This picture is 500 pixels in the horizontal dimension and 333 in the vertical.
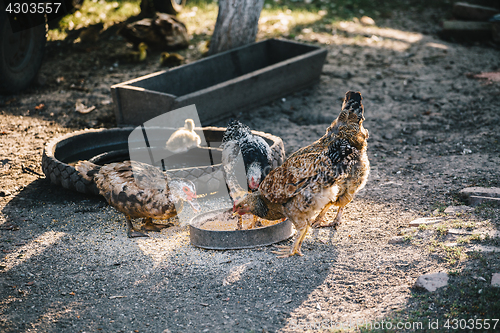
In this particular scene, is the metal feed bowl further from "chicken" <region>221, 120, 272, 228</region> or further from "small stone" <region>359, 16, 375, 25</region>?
"small stone" <region>359, 16, 375, 25</region>

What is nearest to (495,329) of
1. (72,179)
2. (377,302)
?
(377,302)

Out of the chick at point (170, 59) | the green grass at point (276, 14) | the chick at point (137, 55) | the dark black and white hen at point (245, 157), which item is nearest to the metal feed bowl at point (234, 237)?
the dark black and white hen at point (245, 157)

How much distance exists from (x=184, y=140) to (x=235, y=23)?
404 centimetres

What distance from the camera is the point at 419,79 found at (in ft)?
30.0

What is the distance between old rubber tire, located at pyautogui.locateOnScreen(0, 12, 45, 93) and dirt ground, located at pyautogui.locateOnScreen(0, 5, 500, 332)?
0.35 meters

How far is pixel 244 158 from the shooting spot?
484 centimetres

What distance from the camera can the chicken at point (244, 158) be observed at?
4.68 meters

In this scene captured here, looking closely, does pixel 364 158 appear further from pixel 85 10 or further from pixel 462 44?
pixel 85 10

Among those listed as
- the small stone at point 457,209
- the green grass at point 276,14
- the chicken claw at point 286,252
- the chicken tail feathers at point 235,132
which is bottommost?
the chicken claw at point 286,252

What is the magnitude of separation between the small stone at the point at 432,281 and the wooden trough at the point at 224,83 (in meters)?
4.30

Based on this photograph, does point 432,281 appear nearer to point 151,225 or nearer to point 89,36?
point 151,225

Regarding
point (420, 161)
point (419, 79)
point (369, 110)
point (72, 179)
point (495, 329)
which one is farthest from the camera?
point (419, 79)

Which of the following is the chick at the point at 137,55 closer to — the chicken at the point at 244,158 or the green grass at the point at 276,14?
the green grass at the point at 276,14

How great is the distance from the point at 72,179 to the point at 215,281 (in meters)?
2.26
